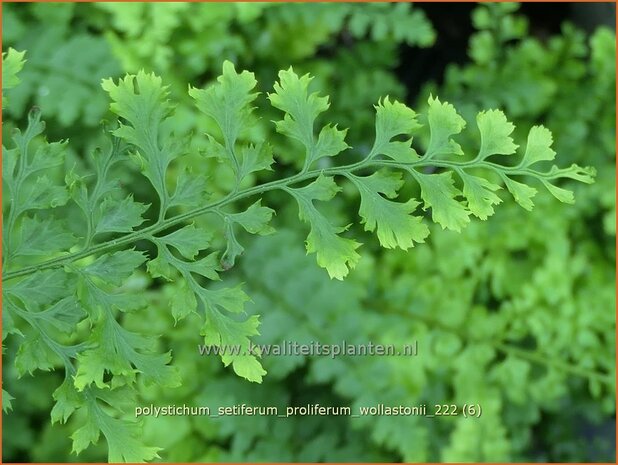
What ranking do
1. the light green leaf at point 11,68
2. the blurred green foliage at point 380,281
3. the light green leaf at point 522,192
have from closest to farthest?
the light green leaf at point 522,192 → the light green leaf at point 11,68 → the blurred green foliage at point 380,281

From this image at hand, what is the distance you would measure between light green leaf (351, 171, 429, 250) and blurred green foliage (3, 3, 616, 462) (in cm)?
76

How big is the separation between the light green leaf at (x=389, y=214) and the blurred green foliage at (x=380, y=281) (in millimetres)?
755

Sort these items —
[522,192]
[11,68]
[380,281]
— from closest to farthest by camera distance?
1. [522,192]
2. [11,68]
3. [380,281]

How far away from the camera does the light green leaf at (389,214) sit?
0.62m

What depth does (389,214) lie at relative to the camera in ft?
2.09

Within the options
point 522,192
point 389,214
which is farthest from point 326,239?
point 522,192

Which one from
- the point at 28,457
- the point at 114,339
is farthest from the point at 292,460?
the point at 114,339

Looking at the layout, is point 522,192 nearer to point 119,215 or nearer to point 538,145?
point 538,145

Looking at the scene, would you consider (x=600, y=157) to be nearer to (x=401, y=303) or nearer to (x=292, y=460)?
(x=401, y=303)

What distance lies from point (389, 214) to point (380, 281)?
1.02 m

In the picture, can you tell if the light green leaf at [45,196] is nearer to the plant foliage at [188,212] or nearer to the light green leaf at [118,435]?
the plant foliage at [188,212]

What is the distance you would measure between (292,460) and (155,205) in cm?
62

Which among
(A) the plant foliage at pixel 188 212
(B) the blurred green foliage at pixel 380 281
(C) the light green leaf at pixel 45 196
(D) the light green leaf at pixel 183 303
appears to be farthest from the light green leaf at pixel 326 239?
(B) the blurred green foliage at pixel 380 281

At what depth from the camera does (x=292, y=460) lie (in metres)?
1.47
